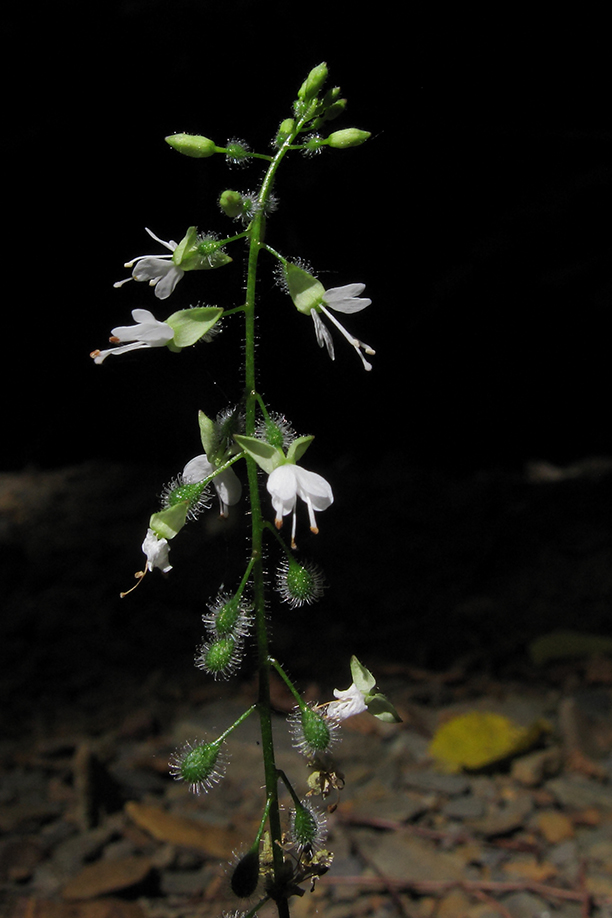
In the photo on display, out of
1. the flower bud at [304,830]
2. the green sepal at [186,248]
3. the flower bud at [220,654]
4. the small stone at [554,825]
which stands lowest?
the small stone at [554,825]

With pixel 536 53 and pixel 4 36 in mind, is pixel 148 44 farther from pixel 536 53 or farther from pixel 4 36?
pixel 536 53

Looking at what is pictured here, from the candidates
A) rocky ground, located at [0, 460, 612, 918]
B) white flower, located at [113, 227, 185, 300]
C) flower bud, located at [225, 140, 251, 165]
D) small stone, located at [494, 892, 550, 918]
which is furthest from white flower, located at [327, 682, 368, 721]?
small stone, located at [494, 892, 550, 918]

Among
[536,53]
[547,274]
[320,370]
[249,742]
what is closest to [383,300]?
[320,370]

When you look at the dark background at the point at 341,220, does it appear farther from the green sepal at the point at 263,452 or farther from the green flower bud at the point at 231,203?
the green sepal at the point at 263,452

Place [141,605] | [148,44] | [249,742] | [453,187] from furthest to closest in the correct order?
[453,187] < [148,44] < [141,605] < [249,742]

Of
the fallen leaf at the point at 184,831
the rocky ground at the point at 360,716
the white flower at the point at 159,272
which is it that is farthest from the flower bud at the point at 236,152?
the fallen leaf at the point at 184,831

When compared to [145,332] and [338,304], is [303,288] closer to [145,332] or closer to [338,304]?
[338,304]
